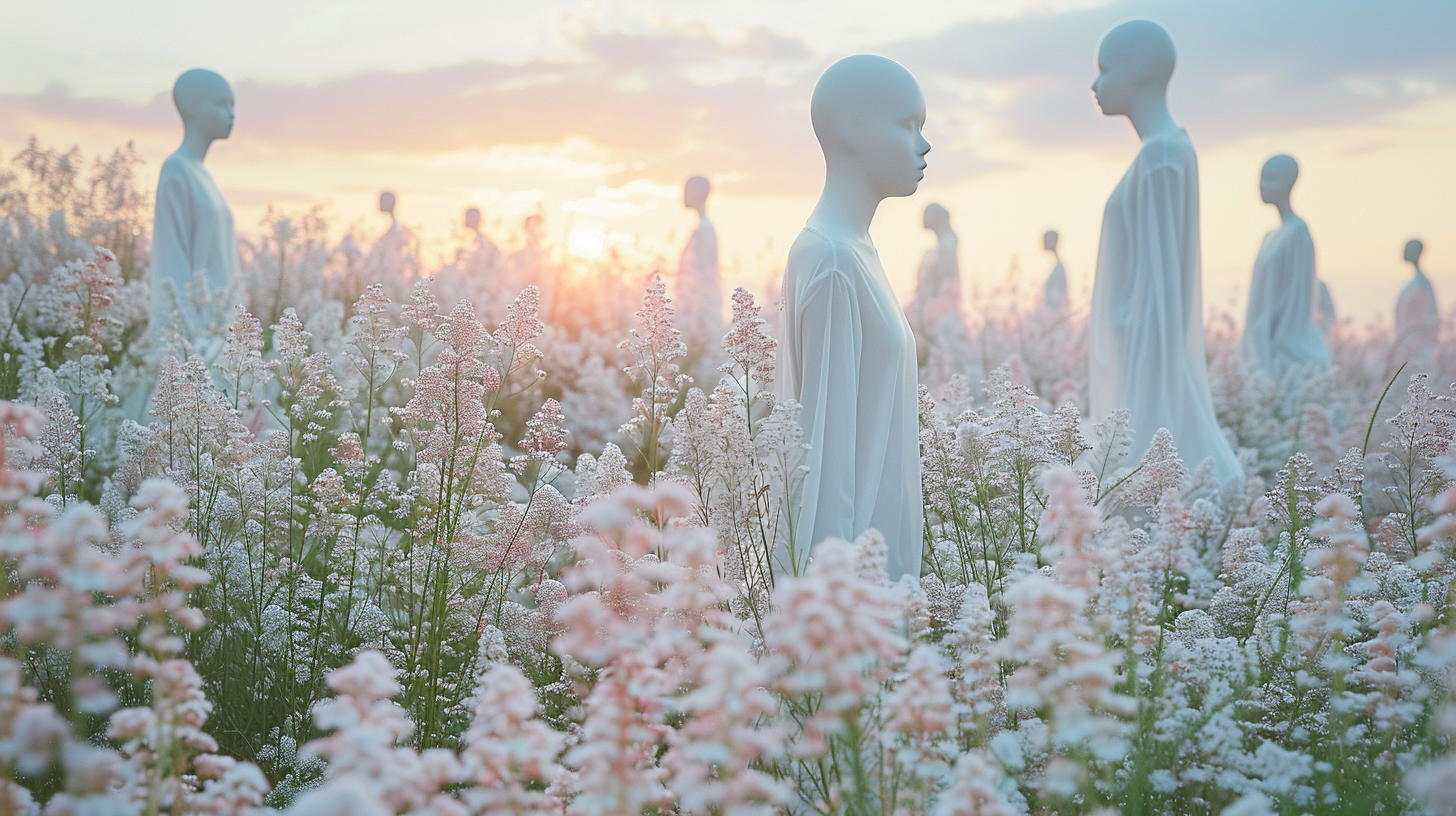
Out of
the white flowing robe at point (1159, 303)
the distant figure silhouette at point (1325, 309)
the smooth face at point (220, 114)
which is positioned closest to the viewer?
the white flowing robe at point (1159, 303)

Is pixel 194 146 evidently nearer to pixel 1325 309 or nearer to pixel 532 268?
pixel 532 268

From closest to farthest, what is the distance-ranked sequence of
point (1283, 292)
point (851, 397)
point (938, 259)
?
point (851, 397) → point (1283, 292) → point (938, 259)

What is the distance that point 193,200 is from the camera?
6.35m

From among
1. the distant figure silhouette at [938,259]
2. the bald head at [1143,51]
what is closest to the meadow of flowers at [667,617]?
the bald head at [1143,51]

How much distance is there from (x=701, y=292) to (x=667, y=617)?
8507 mm

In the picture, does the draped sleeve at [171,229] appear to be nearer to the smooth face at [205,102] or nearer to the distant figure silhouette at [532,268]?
the smooth face at [205,102]

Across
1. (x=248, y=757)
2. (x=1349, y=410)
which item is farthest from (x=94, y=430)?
(x=1349, y=410)

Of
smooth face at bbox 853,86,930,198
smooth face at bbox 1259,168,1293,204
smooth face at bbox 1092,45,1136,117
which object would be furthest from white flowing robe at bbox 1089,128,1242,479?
smooth face at bbox 1259,168,1293,204

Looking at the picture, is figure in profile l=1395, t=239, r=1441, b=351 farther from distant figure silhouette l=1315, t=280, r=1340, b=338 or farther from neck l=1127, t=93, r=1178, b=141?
neck l=1127, t=93, r=1178, b=141

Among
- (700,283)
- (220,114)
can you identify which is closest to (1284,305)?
(700,283)

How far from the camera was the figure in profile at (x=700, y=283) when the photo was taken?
9.12 metres

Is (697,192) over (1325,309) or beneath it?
over

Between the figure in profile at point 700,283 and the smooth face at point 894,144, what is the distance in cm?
583

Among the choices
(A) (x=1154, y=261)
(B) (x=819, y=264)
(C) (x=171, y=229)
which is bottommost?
(B) (x=819, y=264)
